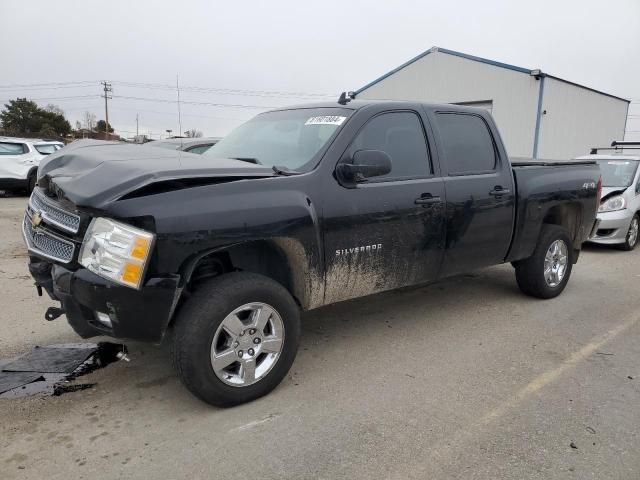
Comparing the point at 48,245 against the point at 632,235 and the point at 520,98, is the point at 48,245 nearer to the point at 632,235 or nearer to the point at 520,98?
the point at 632,235

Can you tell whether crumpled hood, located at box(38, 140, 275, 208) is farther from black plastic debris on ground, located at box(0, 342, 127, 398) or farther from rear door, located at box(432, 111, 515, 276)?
rear door, located at box(432, 111, 515, 276)

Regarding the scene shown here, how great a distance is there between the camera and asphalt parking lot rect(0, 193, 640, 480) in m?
2.56

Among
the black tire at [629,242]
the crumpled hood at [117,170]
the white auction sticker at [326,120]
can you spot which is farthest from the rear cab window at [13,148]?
the black tire at [629,242]

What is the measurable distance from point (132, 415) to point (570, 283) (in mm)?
5386

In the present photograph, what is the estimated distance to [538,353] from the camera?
13.1 ft

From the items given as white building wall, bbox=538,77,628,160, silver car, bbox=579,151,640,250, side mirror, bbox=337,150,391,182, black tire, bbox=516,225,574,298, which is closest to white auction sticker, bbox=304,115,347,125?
side mirror, bbox=337,150,391,182

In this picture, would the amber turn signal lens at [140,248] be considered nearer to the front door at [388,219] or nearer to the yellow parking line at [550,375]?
the front door at [388,219]

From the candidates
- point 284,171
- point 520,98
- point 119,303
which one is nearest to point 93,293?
point 119,303

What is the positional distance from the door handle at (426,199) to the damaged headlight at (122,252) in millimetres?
2101

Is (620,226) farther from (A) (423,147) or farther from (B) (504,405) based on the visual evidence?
(B) (504,405)

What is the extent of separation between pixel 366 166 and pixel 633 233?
289 inches

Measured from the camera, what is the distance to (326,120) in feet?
12.4

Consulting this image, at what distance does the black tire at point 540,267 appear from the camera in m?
5.14

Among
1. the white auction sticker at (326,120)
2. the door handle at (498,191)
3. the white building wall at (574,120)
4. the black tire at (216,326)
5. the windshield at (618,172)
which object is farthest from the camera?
the white building wall at (574,120)
